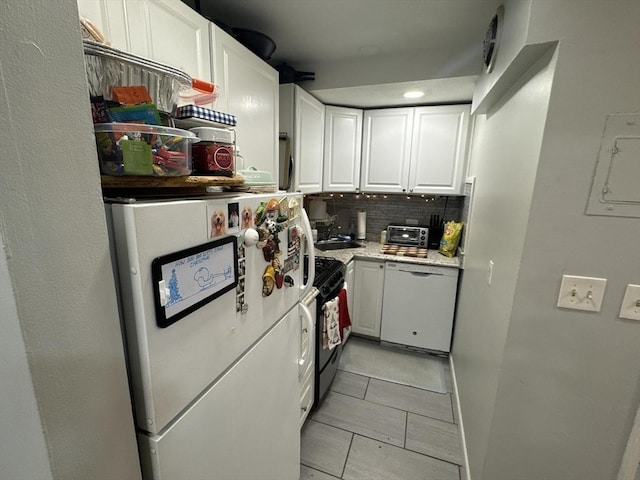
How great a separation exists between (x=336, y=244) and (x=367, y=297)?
64cm

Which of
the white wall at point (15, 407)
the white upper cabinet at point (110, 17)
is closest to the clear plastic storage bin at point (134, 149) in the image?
the white wall at point (15, 407)

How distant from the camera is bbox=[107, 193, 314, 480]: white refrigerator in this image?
1.86 feet

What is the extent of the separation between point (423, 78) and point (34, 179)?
2.32 m

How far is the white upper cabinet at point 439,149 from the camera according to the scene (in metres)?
2.55

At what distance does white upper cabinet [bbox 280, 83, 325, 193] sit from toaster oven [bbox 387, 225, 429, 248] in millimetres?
919

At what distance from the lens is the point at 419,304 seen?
2.60 meters

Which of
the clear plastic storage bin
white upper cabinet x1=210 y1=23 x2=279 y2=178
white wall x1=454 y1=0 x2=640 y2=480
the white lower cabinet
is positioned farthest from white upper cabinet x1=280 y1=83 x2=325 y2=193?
the clear plastic storage bin

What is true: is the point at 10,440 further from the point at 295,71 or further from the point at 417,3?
the point at 295,71

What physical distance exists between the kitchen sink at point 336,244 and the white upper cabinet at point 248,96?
1.18 metres

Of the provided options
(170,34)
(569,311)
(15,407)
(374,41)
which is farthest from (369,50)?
(15,407)

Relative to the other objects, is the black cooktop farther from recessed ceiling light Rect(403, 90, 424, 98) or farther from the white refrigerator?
recessed ceiling light Rect(403, 90, 424, 98)

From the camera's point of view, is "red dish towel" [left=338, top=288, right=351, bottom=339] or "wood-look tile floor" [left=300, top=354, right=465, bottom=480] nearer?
"wood-look tile floor" [left=300, top=354, right=465, bottom=480]

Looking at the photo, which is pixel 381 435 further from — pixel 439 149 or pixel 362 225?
pixel 439 149

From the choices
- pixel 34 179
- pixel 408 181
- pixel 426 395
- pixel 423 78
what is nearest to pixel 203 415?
pixel 34 179
